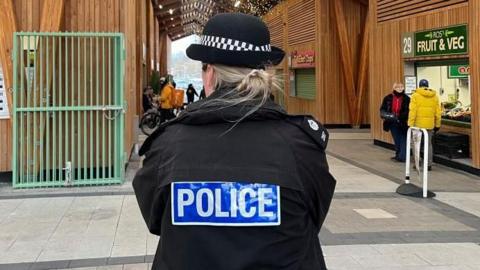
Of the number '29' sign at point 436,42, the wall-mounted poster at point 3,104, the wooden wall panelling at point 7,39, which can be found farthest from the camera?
the number '29' sign at point 436,42

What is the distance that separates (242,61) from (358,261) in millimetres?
3474

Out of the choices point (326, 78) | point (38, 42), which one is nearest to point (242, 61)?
point (38, 42)

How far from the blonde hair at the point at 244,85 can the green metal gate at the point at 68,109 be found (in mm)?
6726

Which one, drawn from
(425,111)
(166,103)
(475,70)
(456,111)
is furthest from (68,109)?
(166,103)

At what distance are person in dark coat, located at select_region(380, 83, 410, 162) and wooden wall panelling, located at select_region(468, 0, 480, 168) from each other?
66.6 inches

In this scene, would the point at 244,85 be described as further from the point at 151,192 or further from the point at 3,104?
the point at 3,104

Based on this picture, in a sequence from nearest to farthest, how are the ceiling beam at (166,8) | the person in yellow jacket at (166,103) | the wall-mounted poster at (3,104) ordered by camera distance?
the wall-mounted poster at (3,104)
the person in yellow jacket at (166,103)
the ceiling beam at (166,8)

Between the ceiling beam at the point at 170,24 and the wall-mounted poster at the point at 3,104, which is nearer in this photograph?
the wall-mounted poster at the point at 3,104

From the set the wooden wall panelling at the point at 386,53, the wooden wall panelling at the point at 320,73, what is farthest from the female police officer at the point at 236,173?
the wooden wall panelling at the point at 320,73

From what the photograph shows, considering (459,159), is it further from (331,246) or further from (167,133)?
(167,133)

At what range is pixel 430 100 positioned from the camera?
9352 mm

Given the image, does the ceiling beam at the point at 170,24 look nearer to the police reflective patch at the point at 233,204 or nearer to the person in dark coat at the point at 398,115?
the person in dark coat at the point at 398,115

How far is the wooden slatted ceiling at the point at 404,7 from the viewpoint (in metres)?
10.4

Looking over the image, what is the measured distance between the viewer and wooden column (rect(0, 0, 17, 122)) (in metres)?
8.12
